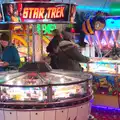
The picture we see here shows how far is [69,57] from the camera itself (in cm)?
575

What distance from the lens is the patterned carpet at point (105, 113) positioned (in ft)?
19.7

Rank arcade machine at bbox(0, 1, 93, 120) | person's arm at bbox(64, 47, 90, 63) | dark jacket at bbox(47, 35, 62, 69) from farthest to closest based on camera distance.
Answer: dark jacket at bbox(47, 35, 62, 69) < person's arm at bbox(64, 47, 90, 63) < arcade machine at bbox(0, 1, 93, 120)

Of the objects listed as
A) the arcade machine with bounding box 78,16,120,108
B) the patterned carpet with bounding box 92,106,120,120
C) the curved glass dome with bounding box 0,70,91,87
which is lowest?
the patterned carpet with bounding box 92,106,120,120

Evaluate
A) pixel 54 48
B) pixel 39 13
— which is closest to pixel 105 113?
pixel 54 48

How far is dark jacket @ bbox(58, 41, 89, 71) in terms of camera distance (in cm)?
558

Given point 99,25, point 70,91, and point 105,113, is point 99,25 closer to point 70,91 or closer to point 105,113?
point 105,113

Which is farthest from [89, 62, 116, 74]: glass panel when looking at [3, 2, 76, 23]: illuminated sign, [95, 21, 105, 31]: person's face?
[3, 2, 76, 23]: illuminated sign

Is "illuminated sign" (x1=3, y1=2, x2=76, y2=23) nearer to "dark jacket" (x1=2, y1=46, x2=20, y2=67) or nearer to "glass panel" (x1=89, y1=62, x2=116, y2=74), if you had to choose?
"dark jacket" (x1=2, y1=46, x2=20, y2=67)

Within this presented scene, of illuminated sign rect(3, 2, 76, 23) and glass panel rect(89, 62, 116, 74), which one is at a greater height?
illuminated sign rect(3, 2, 76, 23)

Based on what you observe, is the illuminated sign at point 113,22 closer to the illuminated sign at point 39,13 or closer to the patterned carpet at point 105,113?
the patterned carpet at point 105,113

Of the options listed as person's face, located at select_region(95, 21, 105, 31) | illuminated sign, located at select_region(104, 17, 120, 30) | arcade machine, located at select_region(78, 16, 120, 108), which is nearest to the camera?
arcade machine, located at select_region(78, 16, 120, 108)

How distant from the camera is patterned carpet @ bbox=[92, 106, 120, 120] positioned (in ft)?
19.7

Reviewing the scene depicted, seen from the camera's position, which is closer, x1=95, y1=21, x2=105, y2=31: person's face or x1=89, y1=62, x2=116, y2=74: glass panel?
x1=89, y1=62, x2=116, y2=74: glass panel

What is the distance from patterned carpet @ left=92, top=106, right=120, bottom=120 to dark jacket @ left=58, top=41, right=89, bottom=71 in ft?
3.42
